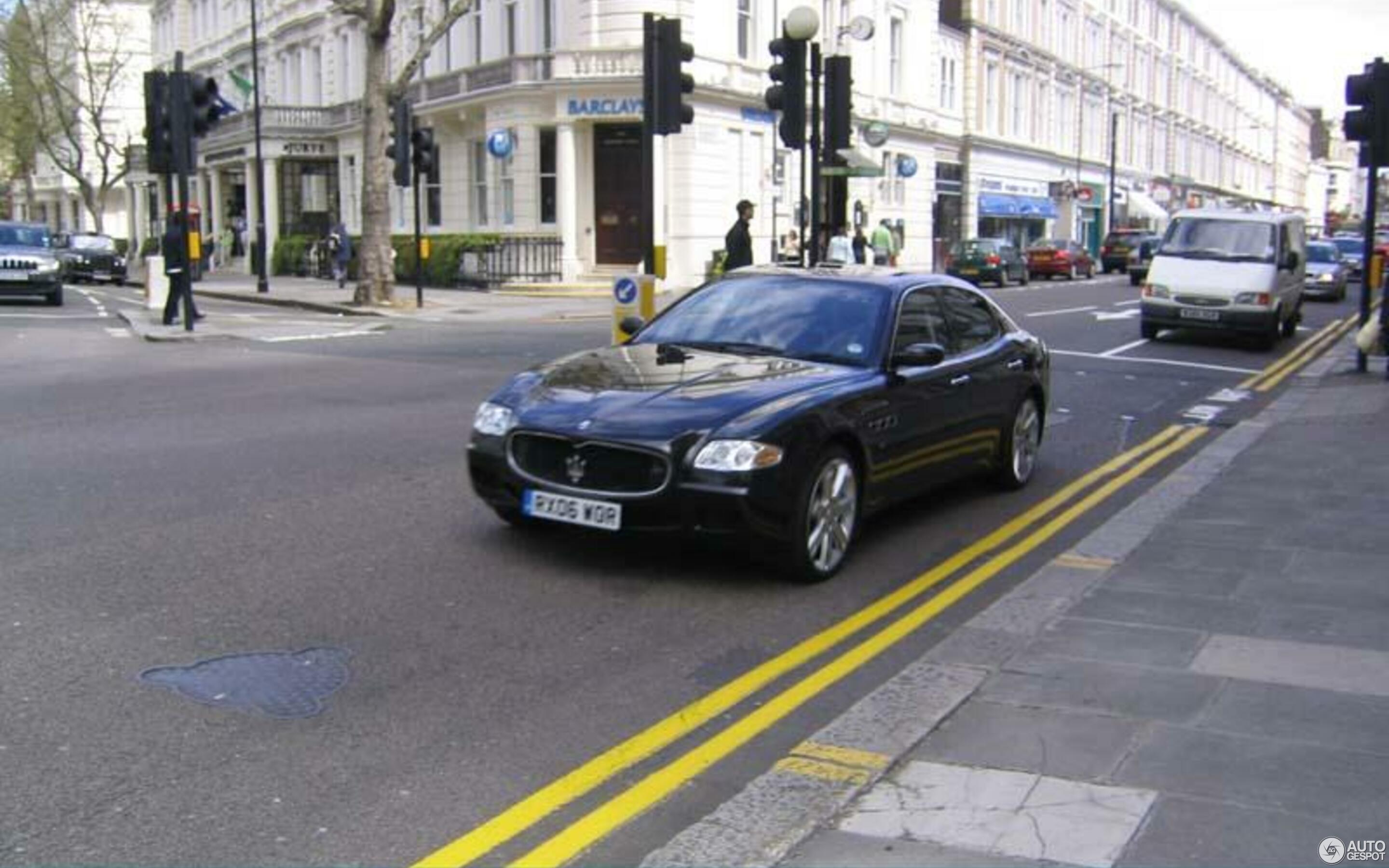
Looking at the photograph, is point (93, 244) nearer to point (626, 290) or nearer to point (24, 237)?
point (24, 237)

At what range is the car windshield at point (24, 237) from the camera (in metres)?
28.9

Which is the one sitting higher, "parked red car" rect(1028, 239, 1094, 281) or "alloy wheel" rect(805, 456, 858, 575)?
"parked red car" rect(1028, 239, 1094, 281)

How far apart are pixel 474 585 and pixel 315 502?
2103 millimetres

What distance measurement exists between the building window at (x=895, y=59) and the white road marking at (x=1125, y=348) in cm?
2789

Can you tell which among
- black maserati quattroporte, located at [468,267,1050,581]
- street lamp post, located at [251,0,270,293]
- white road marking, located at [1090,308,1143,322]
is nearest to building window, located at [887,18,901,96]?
street lamp post, located at [251,0,270,293]

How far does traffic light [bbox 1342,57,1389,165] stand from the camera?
14.6 meters

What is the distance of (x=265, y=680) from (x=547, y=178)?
32.3 m

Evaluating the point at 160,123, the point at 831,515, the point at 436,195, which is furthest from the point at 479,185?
the point at 831,515

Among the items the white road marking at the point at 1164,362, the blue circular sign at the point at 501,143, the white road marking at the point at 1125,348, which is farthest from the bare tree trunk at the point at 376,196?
the white road marking at the point at 1125,348

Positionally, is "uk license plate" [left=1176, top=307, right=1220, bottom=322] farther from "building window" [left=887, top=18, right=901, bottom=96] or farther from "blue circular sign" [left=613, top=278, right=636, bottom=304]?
"building window" [left=887, top=18, right=901, bottom=96]

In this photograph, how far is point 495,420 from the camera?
22.5 ft

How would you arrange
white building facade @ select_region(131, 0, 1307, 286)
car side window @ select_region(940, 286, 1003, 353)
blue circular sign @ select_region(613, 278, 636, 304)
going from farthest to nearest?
white building facade @ select_region(131, 0, 1307, 286) < blue circular sign @ select_region(613, 278, 636, 304) < car side window @ select_region(940, 286, 1003, 353)

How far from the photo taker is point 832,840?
3742 mm

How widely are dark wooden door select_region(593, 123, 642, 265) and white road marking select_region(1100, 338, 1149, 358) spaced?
17257 mm
